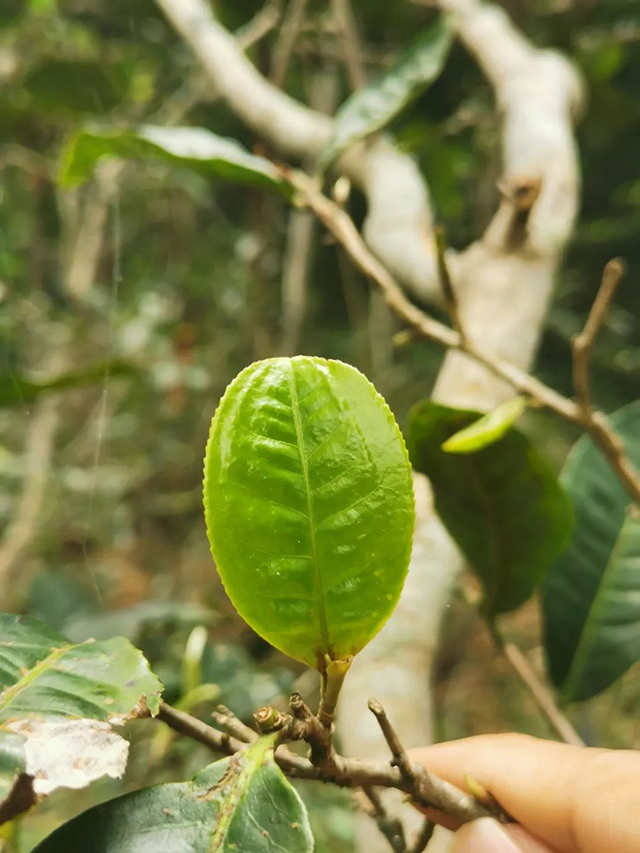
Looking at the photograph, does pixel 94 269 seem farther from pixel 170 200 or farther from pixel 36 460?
pixel 36 460

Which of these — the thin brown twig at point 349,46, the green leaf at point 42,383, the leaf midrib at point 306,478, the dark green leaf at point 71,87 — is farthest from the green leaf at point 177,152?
the dark green leaf at point 71,87

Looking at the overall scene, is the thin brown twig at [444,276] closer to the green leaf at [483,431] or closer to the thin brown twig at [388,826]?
the green leaf at [483,431]

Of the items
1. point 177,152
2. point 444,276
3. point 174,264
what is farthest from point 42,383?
point 174,264

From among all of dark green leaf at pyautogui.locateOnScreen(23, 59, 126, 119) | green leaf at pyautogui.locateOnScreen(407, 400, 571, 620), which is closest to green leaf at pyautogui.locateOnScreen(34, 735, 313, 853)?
green leaf at pyautogui.locateOnScreen(407, 400, 571, 620)

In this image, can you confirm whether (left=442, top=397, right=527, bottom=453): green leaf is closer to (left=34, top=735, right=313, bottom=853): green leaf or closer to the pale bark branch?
(left=34, top=735, right=313, bottom=853): green leaf

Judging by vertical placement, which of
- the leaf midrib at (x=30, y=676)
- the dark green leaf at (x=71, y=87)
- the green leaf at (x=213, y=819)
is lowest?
the green leaf at (x=213, y=819)

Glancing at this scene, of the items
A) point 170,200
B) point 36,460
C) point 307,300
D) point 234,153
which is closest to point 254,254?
point 307,300
